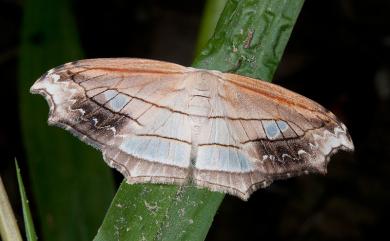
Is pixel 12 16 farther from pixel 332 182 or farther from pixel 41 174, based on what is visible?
pixel 332 182

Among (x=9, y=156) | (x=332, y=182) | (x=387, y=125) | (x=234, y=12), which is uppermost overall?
(x=234, y=12)

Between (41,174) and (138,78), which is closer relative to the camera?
(138,78)

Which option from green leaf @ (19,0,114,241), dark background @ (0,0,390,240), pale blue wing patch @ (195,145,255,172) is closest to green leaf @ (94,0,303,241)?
pale blue wing patch @ (195,145,255,172)

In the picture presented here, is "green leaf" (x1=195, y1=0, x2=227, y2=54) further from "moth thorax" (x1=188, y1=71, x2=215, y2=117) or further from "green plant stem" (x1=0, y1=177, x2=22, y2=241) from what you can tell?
"green plant stem" (x1=0, y1=177, x2=22, y2=241)

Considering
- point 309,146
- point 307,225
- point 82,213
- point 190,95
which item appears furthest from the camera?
point 307,225

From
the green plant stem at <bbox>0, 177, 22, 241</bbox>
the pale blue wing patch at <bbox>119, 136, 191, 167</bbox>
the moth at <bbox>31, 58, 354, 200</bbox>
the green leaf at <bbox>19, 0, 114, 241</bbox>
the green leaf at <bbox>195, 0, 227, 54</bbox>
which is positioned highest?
the green leaf at <bbox>195, 0, 227, 54</bbox>

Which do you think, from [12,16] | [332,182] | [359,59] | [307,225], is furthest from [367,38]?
[12,16]

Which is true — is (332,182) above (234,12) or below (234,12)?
below

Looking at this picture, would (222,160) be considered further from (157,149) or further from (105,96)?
(105,96)
